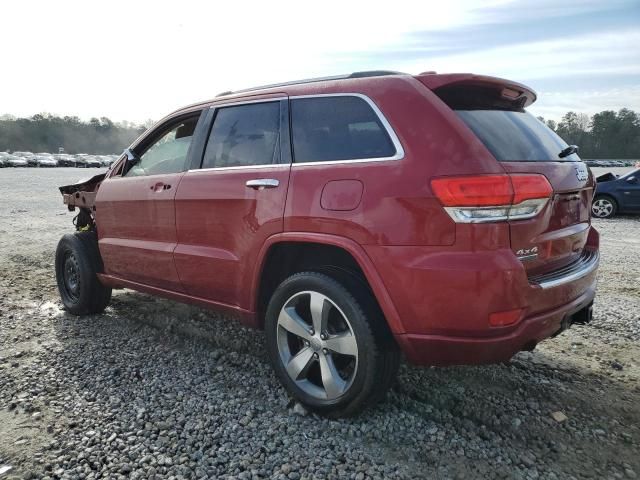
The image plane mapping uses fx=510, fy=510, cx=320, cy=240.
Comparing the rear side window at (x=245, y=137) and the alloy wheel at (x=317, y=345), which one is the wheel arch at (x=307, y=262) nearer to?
the alloy wheel at (x=317, y=345)

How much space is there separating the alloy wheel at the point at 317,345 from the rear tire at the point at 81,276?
98.2 inches

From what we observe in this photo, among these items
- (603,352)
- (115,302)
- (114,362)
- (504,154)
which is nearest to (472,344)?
(504,154)

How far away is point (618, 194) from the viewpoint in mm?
12547

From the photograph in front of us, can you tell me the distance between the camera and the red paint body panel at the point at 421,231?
2383 mm

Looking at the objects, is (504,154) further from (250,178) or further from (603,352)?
(603,352)

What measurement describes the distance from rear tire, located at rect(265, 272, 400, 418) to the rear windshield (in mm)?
1015

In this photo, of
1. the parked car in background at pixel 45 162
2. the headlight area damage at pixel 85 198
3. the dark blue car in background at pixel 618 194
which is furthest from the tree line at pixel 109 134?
the headlight area damage at pixel 85 198

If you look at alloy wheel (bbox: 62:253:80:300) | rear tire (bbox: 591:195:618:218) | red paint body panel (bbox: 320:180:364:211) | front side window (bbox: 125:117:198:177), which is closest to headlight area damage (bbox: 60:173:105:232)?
alloy wheel (bbox: 62:253:80:300)

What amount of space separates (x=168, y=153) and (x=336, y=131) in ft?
5.76

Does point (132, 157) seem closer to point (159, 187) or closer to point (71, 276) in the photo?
point (159, 187)

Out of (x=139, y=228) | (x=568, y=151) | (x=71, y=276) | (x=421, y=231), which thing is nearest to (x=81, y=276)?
(x=71, y=276)

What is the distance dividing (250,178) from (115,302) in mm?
2947

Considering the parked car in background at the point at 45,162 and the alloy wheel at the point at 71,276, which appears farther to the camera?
the parked car in background at the point at 45,162

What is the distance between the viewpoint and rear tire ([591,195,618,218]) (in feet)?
41.5
